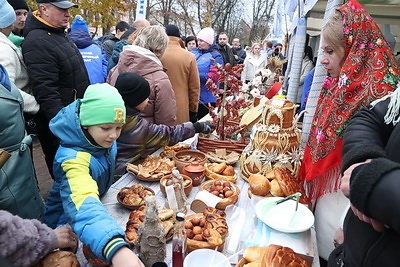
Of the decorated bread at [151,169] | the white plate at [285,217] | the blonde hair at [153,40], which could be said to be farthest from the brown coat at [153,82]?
the white plate at [285,217]

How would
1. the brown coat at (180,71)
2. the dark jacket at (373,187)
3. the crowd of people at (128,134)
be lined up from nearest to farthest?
the dark jacket at (373,187) → the crowd of people at (128,134) → the brown coat at (180,71)

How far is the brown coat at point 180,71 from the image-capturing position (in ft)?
11.7

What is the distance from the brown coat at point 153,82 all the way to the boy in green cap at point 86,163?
91cm

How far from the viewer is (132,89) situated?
2.01 metres

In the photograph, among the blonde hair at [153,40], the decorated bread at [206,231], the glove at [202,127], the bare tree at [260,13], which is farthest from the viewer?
the bare tree at [260,13]

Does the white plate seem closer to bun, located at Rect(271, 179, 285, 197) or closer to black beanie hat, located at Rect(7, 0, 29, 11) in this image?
bun, located at Rect(271, 179, 285, 197)

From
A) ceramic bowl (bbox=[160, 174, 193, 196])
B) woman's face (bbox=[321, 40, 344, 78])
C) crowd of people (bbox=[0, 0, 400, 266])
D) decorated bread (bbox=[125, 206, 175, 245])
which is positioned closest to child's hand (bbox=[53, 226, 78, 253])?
crowd of people (bbox=[0, 0, 400, 266])

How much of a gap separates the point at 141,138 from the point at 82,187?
0.95 m

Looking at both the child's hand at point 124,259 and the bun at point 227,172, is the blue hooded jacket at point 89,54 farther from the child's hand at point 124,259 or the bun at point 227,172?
the child's hand at point 124,259

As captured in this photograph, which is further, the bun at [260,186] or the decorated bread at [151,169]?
the decorated bread at [151,169]

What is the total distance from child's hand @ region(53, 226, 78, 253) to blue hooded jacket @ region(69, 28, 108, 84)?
2502 mm

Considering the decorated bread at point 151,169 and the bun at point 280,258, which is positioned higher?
the bun at point 280,258

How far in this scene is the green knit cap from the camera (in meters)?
1.46

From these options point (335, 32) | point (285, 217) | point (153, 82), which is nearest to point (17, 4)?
point (153, 82)
